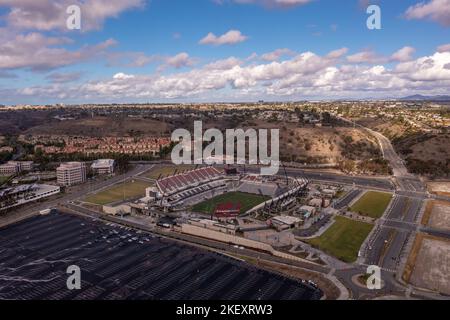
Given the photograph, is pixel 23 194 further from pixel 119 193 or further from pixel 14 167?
pixel 14 167

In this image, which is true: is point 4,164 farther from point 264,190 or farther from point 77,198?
point 264,190

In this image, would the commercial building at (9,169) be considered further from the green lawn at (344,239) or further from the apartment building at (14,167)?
the green lawn at (344,239)

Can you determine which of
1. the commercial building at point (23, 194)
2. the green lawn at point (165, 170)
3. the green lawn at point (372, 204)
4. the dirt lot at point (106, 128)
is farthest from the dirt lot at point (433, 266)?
the dirt lot at point (106, 128)

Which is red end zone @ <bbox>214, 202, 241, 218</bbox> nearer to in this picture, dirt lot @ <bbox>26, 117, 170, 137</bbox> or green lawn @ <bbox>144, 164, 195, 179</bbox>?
green lawn @ <bbox>144, 164, 195, 179</bbox>

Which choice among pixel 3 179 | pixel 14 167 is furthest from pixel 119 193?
pixel 14 167

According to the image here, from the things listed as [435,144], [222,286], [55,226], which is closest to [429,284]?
[222,286]

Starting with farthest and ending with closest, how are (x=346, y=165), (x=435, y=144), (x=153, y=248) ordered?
(x=435, y=144) → (x=346, y=165) → (x=153, y=248)

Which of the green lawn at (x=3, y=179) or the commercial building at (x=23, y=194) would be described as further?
the green lawn at (x=3, y=179)
